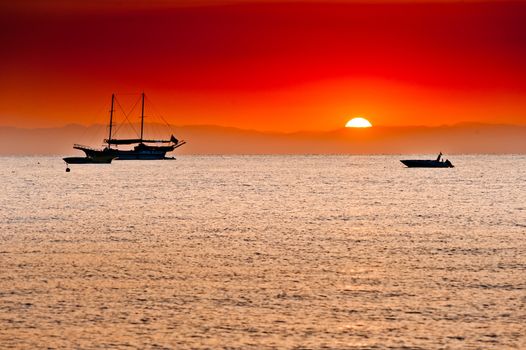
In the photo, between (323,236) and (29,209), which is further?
(29,209)

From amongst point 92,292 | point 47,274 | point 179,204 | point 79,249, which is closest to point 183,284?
point 92,292

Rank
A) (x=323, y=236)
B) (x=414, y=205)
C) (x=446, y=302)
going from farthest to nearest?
(x=414, y=205)
(x=323, y=236)
(x=446, y=302)

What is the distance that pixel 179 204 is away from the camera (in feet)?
303

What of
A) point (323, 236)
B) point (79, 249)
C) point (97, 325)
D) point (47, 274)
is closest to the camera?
point (97, 325)

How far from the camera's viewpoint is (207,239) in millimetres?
52719

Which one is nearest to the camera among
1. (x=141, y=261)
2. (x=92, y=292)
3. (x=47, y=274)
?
(x=92, y=292)

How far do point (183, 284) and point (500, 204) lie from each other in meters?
65.7

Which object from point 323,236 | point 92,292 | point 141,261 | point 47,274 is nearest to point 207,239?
point 323,236

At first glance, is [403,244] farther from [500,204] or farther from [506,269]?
[500,204]

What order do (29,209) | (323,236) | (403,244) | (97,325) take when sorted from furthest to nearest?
(29,209)
(323,236)
(403,244)
(97,325)

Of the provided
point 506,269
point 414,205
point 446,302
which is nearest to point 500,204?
point 414,205

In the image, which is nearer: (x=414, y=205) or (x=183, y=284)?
(x=183, y=284)

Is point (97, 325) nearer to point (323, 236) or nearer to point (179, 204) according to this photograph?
point (323, 236)

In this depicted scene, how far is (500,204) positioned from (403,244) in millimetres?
46346
